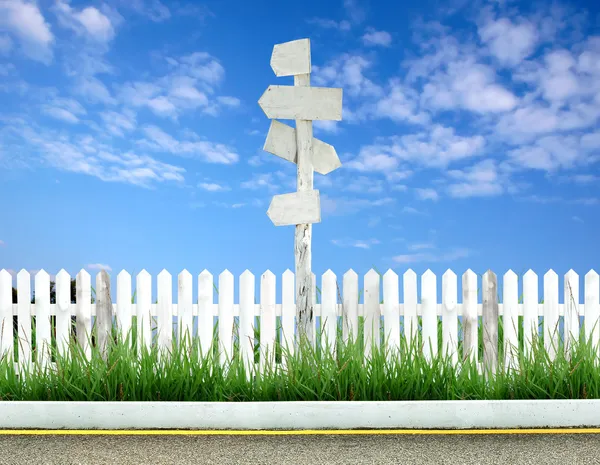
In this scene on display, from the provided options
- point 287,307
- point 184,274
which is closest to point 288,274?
point 287,307

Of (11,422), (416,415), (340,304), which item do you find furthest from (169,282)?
(416,415)

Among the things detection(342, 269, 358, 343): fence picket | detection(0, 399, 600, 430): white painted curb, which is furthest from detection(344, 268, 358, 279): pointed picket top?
detection(0, 399, 600, 430): white painted curb

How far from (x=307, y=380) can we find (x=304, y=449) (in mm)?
1207

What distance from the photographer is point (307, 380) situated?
20.7ft

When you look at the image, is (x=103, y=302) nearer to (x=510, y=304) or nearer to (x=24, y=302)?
(x=24, y=302)

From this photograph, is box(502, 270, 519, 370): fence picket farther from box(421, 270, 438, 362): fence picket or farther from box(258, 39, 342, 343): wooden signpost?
box(258, 39, 342, 343): wooden signpost

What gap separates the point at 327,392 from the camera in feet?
20.5

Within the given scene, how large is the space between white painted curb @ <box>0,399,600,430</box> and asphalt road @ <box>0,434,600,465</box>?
0.25 metres

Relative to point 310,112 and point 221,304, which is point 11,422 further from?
point 310,112

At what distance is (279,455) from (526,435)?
2275mm

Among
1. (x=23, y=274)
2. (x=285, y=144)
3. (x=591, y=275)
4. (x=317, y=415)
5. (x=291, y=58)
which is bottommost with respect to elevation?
(x=317, y=415)

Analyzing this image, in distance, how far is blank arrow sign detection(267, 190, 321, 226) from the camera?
7.74m

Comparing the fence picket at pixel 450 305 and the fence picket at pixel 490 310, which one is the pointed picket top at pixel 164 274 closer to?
the fence picket at pixel 450 305

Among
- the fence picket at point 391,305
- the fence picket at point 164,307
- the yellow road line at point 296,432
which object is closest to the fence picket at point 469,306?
the fence picket at point 391,305
